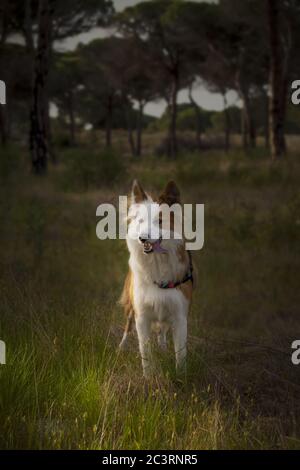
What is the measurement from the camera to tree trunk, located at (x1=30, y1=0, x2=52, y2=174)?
16016mm

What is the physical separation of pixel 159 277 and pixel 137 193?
0.60 m

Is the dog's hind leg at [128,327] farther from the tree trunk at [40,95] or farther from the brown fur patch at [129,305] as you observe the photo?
the tree trunk at [40,95]

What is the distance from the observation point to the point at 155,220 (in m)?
3.81

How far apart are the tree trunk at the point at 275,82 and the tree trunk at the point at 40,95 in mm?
5858

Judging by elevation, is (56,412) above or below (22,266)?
below

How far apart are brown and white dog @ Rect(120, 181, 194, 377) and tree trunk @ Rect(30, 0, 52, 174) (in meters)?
12.7

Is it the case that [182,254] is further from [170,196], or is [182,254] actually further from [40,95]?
[40,95]

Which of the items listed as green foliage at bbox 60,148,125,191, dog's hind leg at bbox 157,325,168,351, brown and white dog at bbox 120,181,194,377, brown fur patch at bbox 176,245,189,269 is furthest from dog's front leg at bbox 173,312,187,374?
green foliage at bbox 60,148,125,191

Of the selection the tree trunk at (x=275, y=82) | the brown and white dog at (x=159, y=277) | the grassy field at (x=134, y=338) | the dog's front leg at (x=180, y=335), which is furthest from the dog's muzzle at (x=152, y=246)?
the tree trunk at (x=275, y=82)
